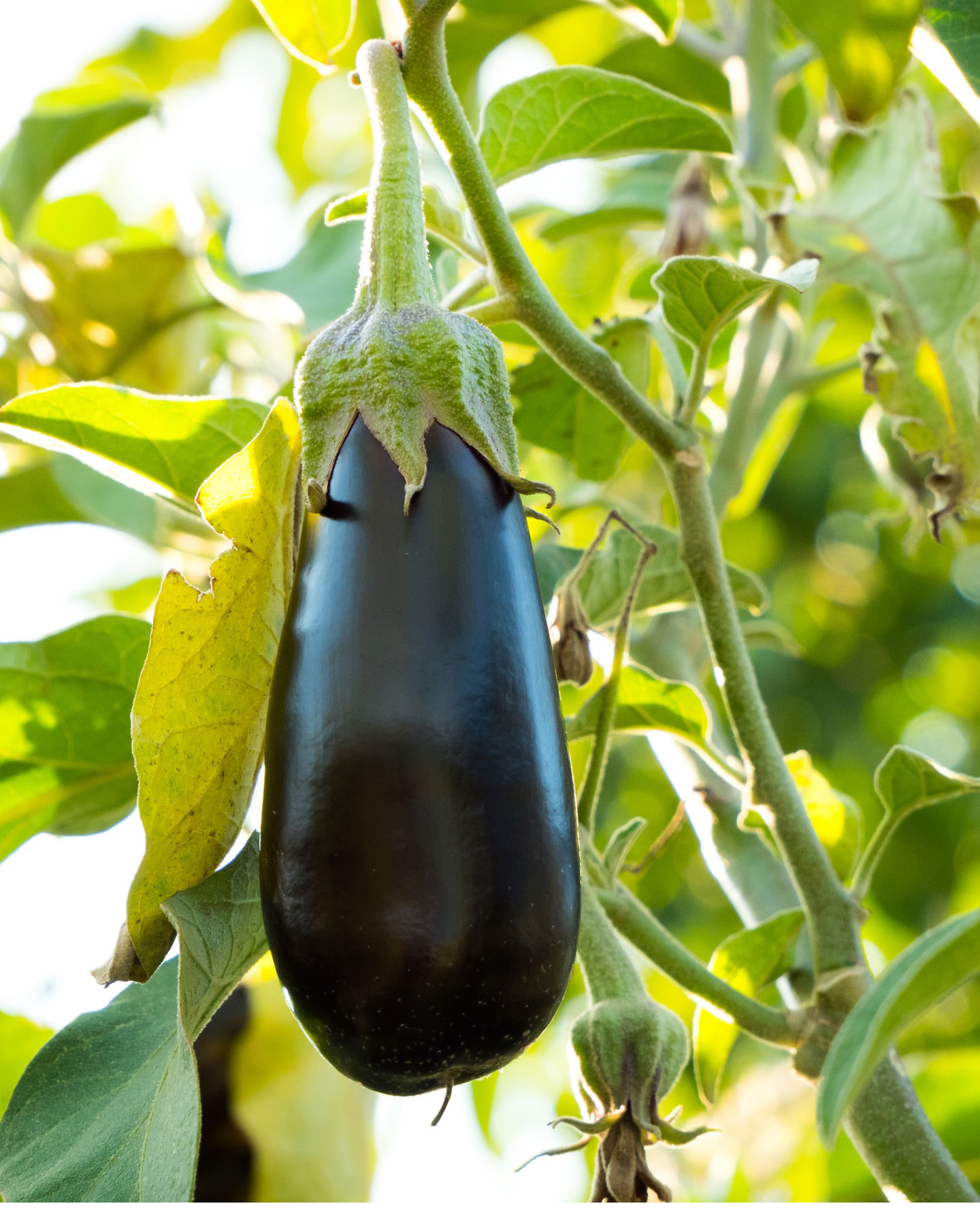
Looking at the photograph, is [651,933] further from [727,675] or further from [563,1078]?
[563,1078]

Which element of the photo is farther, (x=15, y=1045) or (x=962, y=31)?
(x=15, y=1045)

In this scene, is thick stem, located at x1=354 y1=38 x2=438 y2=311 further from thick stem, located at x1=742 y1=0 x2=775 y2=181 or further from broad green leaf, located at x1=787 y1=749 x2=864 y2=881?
thick stem, located at x1=742 y1=0 x2=775 y2=181

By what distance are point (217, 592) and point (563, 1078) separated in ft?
4.03

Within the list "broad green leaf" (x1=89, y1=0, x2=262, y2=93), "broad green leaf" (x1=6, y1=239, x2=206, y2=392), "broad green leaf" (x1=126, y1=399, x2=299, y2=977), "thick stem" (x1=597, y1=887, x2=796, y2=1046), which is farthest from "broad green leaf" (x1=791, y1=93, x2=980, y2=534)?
"broad green leaf" (x1=89, y1=0, x2=262, y2=93)

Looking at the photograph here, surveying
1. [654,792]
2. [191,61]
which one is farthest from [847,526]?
[191,61]

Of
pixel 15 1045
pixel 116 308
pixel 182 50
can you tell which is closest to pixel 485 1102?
pixel 15 1045

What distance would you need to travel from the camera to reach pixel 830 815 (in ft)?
2.52

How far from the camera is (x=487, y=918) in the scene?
1.31 feet

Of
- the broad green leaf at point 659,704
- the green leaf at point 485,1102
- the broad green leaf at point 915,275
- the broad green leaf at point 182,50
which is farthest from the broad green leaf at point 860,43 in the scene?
the broad green leaf at point 182,50

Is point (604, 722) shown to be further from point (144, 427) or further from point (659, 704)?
point (144, 427)

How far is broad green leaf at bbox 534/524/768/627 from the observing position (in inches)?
31.9

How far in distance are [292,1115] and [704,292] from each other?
1.89 feet

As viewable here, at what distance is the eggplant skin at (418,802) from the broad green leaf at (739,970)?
321mm

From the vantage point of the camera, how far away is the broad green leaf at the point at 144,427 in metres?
0.60
